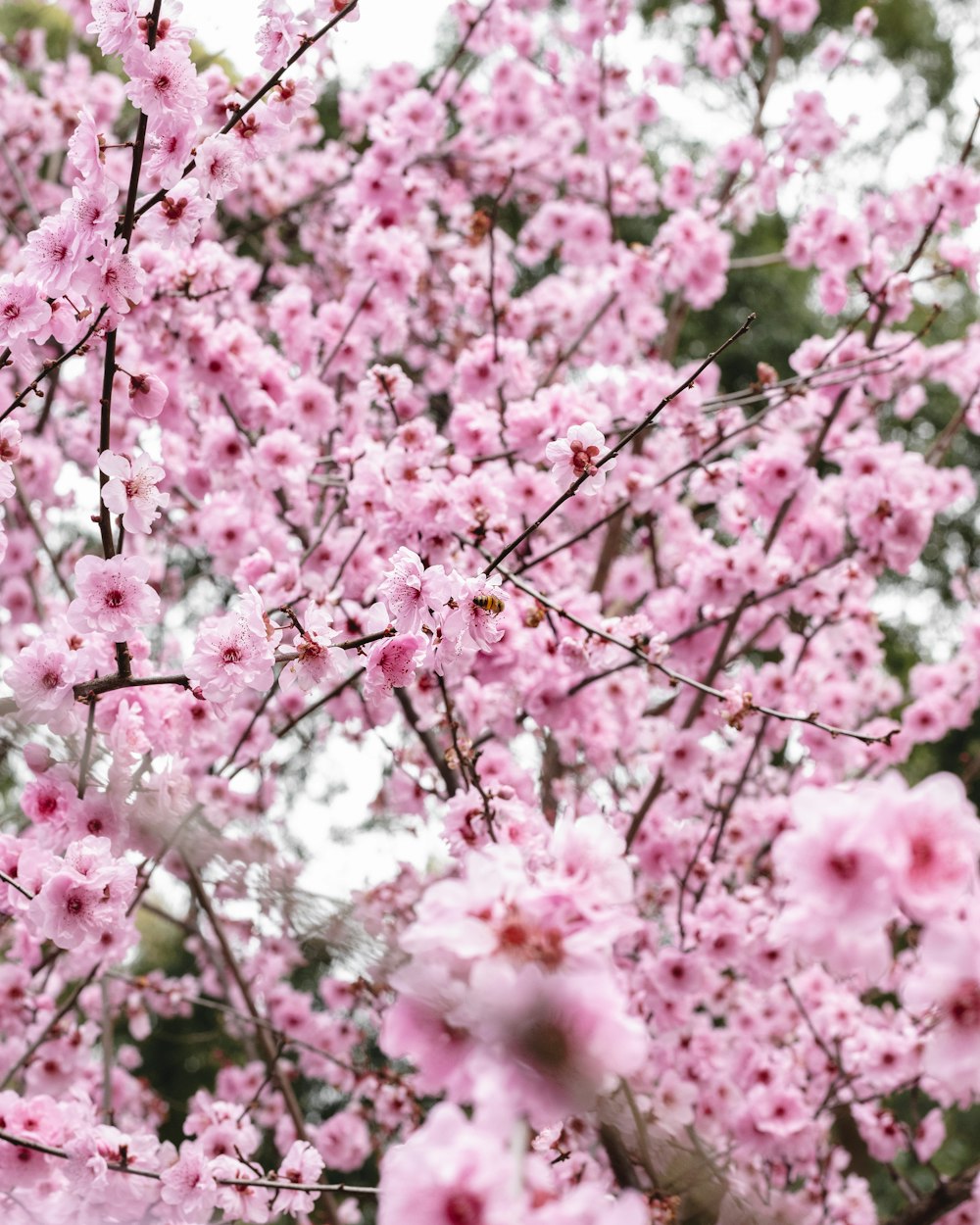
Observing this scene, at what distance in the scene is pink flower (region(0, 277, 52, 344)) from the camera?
1812mm

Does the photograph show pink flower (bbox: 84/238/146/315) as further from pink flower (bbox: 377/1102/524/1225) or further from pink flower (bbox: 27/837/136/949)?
pink flower (bbox: 377/1102/524/1225)

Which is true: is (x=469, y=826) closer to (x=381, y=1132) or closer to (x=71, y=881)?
(x=71, y=881)

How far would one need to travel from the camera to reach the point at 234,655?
180 centimetres

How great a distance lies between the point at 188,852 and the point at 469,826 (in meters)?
0.65

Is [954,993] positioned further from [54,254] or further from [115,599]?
[54,254]

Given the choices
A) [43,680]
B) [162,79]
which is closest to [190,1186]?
[43,680]

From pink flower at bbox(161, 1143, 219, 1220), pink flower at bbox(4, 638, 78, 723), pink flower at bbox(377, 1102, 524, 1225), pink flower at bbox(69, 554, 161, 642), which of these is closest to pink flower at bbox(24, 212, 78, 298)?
pink flower at bbox(69, 554, 161, 642)

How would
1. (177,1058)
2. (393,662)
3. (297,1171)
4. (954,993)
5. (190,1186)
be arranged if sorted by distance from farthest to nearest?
1. (177,1058)
2. (297,1171)
3. (190,1186)
4. (393,662)
5. (954,993)

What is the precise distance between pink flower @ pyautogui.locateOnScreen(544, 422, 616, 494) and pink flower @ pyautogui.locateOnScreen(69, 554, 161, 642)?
0.84 meters

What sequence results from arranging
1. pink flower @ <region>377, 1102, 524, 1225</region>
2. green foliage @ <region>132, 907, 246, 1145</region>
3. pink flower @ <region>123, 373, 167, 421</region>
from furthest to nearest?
green foliage @ <region>132, 907, 246, 1145</region> → pink flower @ <region>123, 373, 167, 421</region> → pink flower @ <region>377, 1102, 524, 1225</region>

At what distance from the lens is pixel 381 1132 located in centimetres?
411

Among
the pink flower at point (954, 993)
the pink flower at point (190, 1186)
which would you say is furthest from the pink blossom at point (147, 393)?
the pink flower at point (954, 993)

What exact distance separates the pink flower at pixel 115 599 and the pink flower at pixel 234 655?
0.45 ft

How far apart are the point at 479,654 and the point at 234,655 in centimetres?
113
